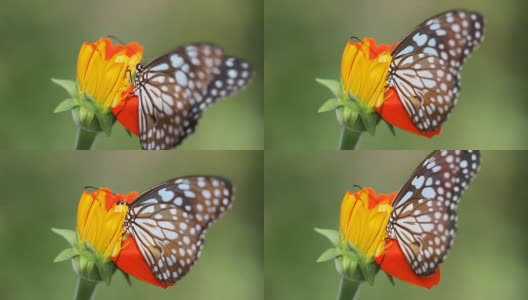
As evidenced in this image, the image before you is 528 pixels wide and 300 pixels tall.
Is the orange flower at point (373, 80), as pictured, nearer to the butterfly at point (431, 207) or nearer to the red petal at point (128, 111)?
the butterfly at point (431, 207)

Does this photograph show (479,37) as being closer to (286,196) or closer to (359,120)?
(359,120)

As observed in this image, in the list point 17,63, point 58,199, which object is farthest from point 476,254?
point 17,63

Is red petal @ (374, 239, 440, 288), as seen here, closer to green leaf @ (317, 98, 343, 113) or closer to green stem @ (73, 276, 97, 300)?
green leaf @ (317, 98, 343, 113)

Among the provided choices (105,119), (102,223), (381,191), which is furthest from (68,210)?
(381,191)

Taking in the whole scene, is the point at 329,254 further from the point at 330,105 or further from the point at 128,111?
the point at 128,111

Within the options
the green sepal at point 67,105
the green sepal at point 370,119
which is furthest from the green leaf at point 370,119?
the green sepal at point 67,105

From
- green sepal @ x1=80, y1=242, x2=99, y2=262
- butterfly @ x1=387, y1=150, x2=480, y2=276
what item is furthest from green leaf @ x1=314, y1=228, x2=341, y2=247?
green sepal @ x1=80, y1=242, x2=99, y2=262

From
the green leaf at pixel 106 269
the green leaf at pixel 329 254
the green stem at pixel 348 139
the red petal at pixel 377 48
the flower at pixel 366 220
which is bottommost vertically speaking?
the green leaf at pixel 106 269
